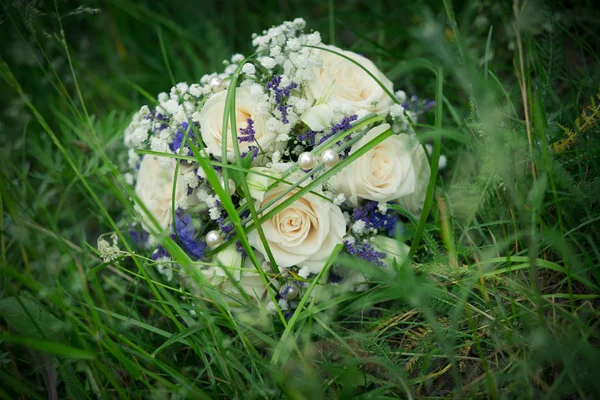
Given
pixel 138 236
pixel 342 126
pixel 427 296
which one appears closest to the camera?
pixel 427 296

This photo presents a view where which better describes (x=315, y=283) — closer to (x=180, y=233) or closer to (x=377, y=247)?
(x=377, y=247)

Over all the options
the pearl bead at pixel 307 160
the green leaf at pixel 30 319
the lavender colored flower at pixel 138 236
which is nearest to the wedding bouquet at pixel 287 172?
the pearl bead at pixel 307 160

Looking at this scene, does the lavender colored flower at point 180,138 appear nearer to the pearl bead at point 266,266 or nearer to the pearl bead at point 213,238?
the pearl bead at point 213,238

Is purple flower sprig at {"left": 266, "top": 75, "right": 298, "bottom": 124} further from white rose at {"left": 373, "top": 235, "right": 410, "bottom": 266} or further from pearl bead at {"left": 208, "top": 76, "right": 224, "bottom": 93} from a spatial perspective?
white rose at {"left": 373, "top": 235, "right": 410, "bottom": 266}

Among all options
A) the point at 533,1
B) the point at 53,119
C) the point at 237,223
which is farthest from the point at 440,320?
the point at 53,119

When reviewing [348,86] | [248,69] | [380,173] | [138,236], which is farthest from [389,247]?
[138,236]

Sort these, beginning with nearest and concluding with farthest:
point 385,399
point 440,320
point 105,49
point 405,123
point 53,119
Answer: point 385,399
point 440,320
point 405,123
point 53,119
point 105,49

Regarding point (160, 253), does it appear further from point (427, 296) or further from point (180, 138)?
point (427, 296)
